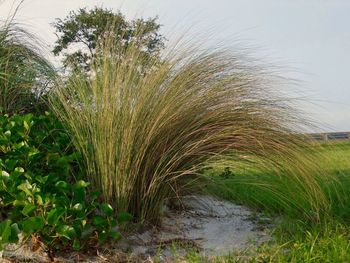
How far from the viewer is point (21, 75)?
475cm

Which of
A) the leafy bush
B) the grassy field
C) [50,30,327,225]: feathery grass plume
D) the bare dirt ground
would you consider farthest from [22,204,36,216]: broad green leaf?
the grassy field

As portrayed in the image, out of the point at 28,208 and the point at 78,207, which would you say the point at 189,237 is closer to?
the point at 78,207

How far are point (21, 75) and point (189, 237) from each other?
2288mm

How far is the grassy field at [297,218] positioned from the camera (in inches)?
112

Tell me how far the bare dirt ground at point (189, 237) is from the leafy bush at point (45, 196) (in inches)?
4.7

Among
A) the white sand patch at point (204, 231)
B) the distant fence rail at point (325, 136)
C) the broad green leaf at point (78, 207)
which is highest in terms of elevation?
the distant fence rail at point (325, 136)

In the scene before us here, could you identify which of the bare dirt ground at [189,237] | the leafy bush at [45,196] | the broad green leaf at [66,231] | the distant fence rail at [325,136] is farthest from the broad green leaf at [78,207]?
the distant fence rail at [325,136]

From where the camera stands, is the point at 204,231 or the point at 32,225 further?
the point at 204,231

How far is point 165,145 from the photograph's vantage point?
10.8ft

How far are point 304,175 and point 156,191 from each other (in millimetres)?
908

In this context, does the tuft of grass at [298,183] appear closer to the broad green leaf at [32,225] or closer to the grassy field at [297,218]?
the grassy field at [297,218]

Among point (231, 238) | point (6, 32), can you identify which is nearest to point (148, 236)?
point (231, 238)

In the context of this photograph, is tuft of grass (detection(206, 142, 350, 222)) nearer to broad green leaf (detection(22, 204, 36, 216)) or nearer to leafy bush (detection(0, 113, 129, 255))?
leafy bush (detection(0, 113, 129, 255))

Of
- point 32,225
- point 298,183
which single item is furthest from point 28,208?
point 298,183
